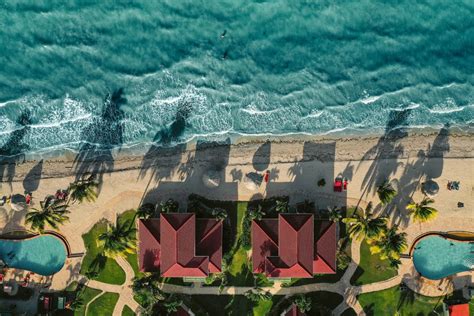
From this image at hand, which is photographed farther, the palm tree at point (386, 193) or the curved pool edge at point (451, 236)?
the curved pool edge at point (451, 236)

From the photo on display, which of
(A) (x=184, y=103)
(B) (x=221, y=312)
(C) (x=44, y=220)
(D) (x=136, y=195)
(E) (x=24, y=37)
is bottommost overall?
(B) (x=221, y=312)

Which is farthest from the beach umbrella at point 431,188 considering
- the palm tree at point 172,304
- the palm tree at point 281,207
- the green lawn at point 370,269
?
the palm tree at point 172,304

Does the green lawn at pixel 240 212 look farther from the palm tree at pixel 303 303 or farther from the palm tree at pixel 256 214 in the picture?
the palm tree at pixel 303 303

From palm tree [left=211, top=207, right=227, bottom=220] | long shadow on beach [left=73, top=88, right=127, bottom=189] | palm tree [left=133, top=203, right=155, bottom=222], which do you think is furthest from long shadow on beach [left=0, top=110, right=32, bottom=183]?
palm tree [left=211, top=207, right=227, bottom=220]

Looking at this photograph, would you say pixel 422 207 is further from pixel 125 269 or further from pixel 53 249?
pixel 53 249

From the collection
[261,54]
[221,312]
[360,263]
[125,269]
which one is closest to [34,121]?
[125,269]

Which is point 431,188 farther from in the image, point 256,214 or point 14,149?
point 14,149
